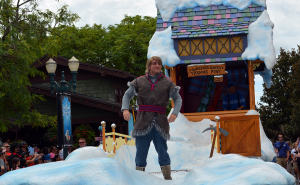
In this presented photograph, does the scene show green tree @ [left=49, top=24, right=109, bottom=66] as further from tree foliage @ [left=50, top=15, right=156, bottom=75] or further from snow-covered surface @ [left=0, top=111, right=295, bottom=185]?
snow-covered surface @ [left=0, top=111, right=295, bottom=185]

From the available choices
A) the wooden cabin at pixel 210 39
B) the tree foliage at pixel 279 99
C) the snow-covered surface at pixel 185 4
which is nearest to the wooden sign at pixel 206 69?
the wooden cabin at pixel 210 39

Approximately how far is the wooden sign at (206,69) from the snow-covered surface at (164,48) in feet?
1.63

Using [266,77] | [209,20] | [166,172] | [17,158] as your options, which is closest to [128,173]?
[166,172]

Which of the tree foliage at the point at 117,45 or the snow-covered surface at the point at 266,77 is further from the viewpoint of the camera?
the tree foliage at the point at 117,45

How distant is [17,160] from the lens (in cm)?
954

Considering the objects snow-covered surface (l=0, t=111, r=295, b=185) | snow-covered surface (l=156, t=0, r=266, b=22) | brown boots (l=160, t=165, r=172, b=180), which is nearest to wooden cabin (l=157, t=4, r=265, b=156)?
snow-covered surface (l=156, t=0, r=266, b=22)

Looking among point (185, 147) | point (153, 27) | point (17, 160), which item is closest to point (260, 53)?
point (185, 147)

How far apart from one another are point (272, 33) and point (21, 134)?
17.6 metres

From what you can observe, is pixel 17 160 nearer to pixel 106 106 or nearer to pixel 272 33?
pixel 272 33

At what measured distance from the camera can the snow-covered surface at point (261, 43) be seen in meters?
9.77

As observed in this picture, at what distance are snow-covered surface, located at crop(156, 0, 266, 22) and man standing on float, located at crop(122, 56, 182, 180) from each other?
5.66 meters

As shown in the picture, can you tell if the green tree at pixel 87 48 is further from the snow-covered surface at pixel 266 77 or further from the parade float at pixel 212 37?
the parade float at pixel 212 37

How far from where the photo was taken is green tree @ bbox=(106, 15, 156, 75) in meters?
29.0

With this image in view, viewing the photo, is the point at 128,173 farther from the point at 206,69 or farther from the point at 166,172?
the point at 206,69
